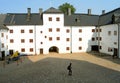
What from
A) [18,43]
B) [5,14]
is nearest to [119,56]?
[18,43]

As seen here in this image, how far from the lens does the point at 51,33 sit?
52.5m

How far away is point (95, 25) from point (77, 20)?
202 inches

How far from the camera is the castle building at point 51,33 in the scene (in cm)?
5094

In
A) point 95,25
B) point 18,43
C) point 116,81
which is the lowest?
point 116,81

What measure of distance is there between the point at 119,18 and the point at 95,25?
39.9 feet

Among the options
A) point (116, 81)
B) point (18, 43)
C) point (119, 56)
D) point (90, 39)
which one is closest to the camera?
point (116, 81)

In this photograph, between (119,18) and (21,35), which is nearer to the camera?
(119,18)

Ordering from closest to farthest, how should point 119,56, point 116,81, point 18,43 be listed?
point 116,81 → point 119,56 → point 18,43

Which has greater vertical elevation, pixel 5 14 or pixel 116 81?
pixel 5 14

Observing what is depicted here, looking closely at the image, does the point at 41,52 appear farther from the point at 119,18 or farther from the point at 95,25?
the point at 119,18

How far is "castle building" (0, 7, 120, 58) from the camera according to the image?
5094 cm

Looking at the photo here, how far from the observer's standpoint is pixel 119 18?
141 ft

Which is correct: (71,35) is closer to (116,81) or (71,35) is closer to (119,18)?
(119,18)

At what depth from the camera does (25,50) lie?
51812 mm
